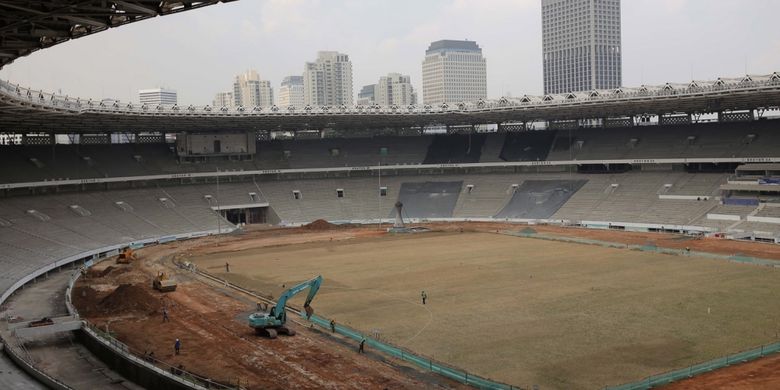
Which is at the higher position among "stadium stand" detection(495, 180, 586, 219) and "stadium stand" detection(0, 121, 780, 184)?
"stadium stand" detection(0, 121, 780, 184)

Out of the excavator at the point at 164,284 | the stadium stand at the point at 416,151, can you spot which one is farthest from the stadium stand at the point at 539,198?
the excavator at the point at 164,284

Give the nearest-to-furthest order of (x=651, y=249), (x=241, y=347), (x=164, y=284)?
(x=241, y=347), (x=164, y=284), (x=651, y=249)

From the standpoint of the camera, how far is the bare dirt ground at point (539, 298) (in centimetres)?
2788

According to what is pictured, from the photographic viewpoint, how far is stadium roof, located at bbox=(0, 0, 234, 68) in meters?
15.7

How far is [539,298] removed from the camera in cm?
3872

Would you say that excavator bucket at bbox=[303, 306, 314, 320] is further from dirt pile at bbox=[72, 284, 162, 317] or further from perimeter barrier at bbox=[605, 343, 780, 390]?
perimeter barrier at bbox=[605, 343, 780, 390]

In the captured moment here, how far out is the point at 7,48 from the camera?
20234 mm

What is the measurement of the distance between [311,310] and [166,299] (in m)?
11.3

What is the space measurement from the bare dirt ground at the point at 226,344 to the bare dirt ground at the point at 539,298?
8.52ft

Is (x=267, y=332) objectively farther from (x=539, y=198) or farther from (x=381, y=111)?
(x=539, y=198)

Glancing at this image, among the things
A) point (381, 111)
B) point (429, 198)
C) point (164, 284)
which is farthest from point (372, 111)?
point (164, 284)

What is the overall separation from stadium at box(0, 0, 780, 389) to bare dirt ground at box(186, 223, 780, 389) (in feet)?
0.75

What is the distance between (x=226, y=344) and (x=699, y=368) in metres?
19.8

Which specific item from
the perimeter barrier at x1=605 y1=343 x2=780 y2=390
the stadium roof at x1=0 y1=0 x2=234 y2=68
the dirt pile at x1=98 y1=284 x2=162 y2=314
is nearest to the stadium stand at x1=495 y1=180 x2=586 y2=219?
the dirt pile at x1=98 y1=284 x2=162 y2=314
